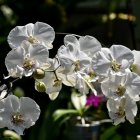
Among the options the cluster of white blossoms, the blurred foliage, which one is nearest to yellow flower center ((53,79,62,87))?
the cluster of white blossoms

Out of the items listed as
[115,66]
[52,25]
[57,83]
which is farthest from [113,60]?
[52,25]

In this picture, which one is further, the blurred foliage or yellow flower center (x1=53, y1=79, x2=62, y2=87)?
the blurred foliage

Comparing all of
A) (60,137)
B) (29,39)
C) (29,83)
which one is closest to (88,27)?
(29,83)

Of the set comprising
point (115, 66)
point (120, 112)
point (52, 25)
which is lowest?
point (52, 25)

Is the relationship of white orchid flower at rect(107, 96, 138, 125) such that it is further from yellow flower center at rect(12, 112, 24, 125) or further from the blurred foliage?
the blurred foliage

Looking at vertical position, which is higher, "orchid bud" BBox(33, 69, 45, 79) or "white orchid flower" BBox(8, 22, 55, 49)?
"white orchid flower" BBox(8, 22, 55, 49)

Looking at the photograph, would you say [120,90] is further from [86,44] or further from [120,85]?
[86,44]

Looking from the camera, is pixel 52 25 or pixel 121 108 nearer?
pixel 121 108
